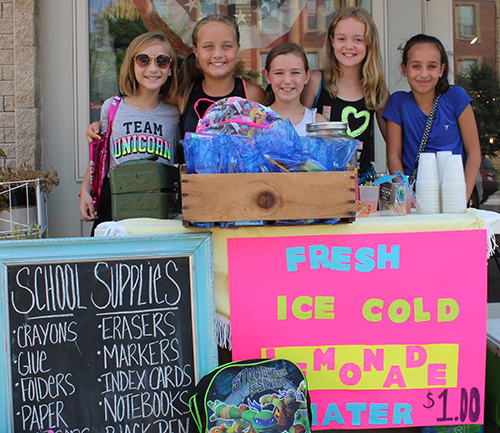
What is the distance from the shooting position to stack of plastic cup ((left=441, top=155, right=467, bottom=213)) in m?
1.85

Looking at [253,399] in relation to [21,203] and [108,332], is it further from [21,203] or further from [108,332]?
[21,203]

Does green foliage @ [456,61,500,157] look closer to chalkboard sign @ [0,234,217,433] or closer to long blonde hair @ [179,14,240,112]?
long blonde hair @ [179,14,240,112]

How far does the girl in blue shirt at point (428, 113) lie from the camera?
2535 mm

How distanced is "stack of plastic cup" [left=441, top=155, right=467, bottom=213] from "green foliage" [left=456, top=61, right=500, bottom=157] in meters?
2.13

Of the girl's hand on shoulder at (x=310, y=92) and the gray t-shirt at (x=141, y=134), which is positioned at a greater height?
the girl's hand on shoulder at (x=310, y=92)

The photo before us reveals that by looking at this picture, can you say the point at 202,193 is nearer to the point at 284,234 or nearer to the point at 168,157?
the point at 284,234

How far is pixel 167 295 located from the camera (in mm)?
1688

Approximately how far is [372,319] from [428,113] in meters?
1.48

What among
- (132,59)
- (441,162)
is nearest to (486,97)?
(441,162)

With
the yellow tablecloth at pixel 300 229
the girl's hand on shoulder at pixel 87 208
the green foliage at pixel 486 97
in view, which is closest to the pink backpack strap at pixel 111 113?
the girl's hand on shoulder at pixel 87 208

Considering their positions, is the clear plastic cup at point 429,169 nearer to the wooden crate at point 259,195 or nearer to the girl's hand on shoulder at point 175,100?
the wooden crate at point 259,195

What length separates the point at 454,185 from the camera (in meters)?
1.86

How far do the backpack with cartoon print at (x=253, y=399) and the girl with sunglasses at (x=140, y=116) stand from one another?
1.27 metres

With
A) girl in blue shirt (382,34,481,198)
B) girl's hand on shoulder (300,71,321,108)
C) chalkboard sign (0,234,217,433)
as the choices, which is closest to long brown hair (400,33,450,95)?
girl in blue shirt (382,34,481,198)
